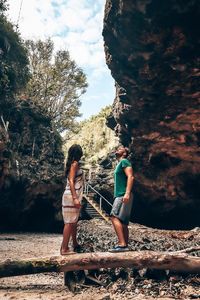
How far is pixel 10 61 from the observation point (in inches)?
832

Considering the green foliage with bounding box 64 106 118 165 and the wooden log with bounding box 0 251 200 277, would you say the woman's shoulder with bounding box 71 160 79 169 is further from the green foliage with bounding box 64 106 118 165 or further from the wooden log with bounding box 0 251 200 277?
the green foliage with bounding box 64 106 118 165

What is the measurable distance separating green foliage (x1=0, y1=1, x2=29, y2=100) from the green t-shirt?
594 inches

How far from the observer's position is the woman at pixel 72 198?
197 inches

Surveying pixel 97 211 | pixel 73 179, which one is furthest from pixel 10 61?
pixel 73 179

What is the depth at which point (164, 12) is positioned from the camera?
1122 centimetres

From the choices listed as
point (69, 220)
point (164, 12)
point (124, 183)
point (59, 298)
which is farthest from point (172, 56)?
point (59, 298)

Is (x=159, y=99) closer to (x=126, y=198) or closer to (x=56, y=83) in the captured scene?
(x=126, y=198)

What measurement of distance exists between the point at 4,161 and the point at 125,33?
29.9 feet

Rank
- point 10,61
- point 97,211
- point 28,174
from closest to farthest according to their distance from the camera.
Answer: point 28,174, point 97,211, point 10,61

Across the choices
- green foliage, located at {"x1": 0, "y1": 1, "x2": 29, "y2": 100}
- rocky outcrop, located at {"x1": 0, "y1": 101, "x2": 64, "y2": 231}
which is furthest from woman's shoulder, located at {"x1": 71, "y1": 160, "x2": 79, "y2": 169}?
green foliage, located at {"x1": 0, "y1": 1, "x2": 29, "y2": 100}

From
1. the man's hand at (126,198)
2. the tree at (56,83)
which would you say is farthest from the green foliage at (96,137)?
the man's hand at (126,198)

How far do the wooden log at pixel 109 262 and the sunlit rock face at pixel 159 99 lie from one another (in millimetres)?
9709

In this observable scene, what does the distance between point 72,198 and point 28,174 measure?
13351mm

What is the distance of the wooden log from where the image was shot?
4.41 m
